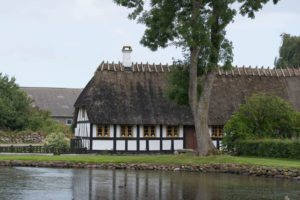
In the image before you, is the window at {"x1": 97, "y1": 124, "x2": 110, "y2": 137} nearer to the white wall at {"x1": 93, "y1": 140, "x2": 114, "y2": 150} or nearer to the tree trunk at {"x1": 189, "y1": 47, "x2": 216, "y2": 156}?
the white wall at {"x1": 93, "y1": 140, "x2": 114, "y2": 150}

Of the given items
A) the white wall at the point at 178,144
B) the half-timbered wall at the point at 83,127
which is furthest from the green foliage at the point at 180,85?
the half-timbered wall at the point at 83,127

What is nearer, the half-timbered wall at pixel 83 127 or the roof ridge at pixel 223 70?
the half-timbered wall at pixel 83 127

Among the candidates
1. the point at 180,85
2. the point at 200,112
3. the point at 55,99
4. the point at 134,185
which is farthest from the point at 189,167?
the point at 55,99

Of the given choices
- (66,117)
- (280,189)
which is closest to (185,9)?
(280,189)

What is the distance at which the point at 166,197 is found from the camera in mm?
16812

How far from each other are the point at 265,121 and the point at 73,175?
15.2m

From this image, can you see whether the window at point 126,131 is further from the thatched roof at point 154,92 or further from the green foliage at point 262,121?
the green foliage at point 262,121

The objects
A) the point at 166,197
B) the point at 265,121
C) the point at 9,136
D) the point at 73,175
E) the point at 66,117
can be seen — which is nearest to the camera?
the point at 166,197

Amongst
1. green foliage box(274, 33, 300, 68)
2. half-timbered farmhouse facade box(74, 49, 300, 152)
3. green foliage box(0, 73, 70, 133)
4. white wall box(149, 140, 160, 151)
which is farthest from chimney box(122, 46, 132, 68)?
green foliage box(274, 33, 300, 68)

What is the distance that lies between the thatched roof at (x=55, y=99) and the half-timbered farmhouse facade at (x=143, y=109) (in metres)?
27.1

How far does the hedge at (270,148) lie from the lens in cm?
2742

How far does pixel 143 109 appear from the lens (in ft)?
118

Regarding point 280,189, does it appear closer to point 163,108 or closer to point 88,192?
point 88,192

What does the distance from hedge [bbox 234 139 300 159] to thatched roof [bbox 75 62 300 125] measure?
238 inches
